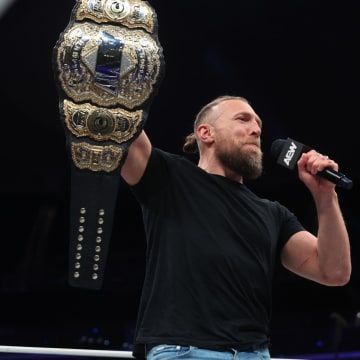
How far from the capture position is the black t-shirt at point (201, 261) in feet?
4.43

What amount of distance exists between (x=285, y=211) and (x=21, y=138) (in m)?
4.33

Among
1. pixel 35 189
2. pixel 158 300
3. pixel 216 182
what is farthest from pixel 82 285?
pixel 35 189

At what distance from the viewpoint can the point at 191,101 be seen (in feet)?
17.3

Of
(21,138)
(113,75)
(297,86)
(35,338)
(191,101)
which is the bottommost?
(35,338)

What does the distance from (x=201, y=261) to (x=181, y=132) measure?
13.6 ft

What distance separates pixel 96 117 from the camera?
1413 millimetres

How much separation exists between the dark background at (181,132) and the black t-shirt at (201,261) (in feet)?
9.73

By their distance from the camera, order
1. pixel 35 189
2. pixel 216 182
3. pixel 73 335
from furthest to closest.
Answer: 1. pixel 35 189
2. pixel 73 335
3. pixel 216 182

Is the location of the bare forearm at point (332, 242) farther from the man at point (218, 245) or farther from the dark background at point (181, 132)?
the dark background at point (181, 132)

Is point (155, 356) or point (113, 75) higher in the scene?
point (113, 75)

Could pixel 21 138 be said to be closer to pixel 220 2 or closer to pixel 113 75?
pixel 220 2

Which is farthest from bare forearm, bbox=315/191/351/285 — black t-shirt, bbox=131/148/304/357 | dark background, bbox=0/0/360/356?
dark background, bbox=0/0/360/356

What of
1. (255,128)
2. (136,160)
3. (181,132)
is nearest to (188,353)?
(136,160)

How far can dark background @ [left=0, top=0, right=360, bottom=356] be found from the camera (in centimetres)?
455
